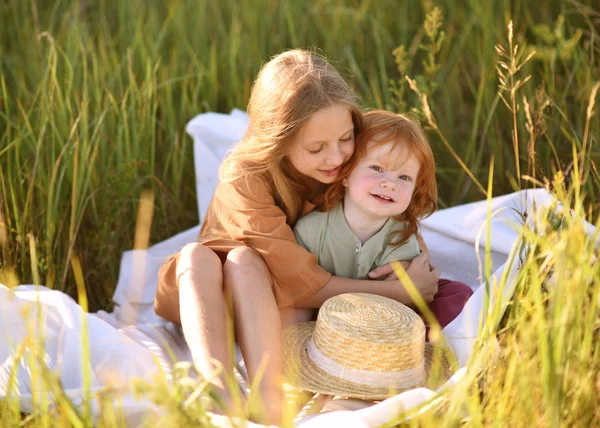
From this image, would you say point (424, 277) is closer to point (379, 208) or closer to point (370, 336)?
point (379, 208)

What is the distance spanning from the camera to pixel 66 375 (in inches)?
76.2

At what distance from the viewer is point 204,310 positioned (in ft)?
6.50

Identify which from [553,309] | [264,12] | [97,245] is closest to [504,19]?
[264,12]

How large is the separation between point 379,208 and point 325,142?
0.80 feet

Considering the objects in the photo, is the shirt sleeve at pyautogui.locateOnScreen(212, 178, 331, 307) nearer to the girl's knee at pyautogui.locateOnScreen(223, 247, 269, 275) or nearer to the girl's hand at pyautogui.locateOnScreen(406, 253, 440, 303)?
the girl's knee at pyautogui.locateOnScreen(223, 247, 269, 275)

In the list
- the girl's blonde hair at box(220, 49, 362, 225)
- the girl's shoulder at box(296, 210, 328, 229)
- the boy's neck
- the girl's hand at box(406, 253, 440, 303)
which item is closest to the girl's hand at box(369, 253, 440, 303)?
the girl's hand at box(406, 253, 440, 303)

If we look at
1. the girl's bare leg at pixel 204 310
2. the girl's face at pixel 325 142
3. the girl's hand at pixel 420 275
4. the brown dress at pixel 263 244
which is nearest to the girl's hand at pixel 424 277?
the girl's hand at pixel 420 275

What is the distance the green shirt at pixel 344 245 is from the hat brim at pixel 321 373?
26 cm

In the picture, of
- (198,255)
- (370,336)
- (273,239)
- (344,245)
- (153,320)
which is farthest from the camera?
(153,320)

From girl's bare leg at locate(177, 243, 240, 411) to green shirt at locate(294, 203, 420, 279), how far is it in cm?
34

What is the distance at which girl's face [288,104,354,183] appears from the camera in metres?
2.15

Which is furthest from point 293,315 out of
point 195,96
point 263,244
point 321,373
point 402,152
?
point 195,96

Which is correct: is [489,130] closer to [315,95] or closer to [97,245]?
[315,95]

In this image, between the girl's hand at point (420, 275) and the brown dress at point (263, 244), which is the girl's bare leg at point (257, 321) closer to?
the brown dress at point (263, 244)
